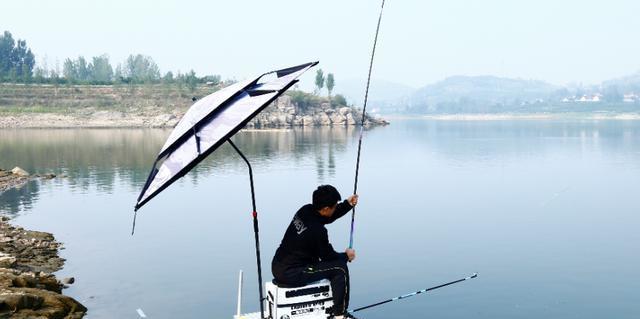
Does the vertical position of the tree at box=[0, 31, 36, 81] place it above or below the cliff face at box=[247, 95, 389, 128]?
above

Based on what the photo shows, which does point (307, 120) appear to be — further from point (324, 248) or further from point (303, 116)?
point (324, 248)

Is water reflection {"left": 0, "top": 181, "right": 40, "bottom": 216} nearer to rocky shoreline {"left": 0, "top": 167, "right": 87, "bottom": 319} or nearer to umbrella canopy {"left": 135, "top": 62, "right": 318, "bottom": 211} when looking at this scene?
rocky shoreline {"left": 0, "top": 167, "right": 87, "bottom": 319}

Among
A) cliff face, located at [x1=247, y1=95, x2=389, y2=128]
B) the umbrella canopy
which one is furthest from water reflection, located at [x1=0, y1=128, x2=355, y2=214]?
cliff face, located at [x1=247, y1=95, x2=389, y2=128]

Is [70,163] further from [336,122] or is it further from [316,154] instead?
[336,122]

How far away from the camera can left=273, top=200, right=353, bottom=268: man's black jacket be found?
959cm

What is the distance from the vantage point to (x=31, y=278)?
16.2m

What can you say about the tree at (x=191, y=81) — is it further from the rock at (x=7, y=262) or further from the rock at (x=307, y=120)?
the rock at (x=7, y=262)

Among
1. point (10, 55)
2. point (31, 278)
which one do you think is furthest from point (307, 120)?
point (31, 278)

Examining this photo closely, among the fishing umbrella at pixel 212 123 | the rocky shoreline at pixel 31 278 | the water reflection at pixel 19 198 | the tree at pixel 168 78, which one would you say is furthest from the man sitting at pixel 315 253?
the tree at pixel 168 78

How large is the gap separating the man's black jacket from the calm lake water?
7.12 meters

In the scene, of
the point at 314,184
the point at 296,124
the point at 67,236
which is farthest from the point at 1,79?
the point at 67,236

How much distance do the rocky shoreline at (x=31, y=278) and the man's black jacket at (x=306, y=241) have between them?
6261mm

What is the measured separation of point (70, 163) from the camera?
57.8m

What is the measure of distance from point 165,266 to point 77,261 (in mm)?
2875
